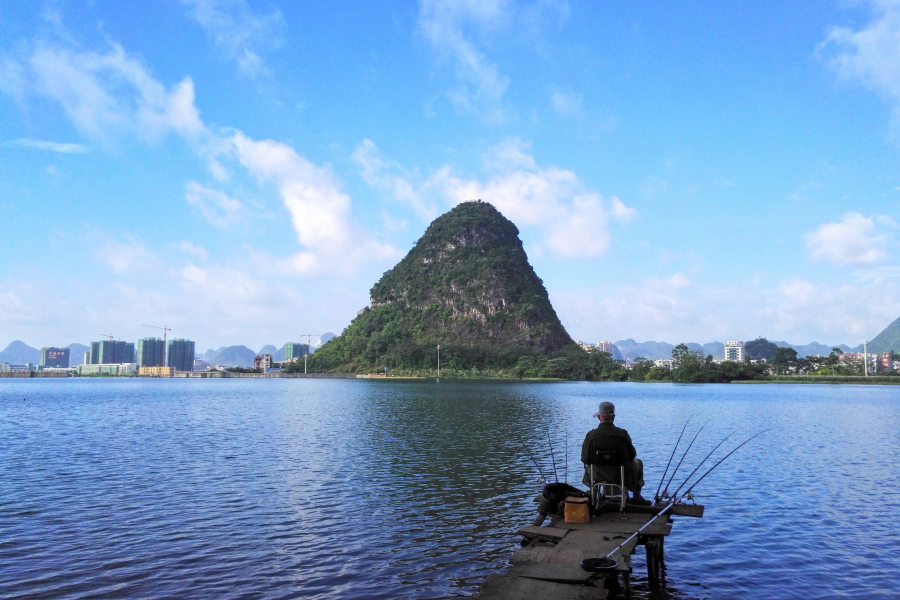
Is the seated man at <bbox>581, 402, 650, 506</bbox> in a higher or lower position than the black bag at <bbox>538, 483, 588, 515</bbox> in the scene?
higher

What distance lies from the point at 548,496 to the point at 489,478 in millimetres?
9790

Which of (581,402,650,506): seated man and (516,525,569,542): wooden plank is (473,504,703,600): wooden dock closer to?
(516,525,569,542): wooden plank

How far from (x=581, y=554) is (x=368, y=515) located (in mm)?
8008

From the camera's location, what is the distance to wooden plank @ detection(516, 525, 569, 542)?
9219 mm

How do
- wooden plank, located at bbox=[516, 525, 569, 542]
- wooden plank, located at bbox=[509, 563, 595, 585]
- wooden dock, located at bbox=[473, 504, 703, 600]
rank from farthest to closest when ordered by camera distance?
wooden plank, located at bbox=[516, 525, 569, 542] → wooden plank, located at bbox=[509, 563, 595, 585] → wooden dock, located at bbox=[473, 504, 703, 600]

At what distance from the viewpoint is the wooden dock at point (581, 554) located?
24.0 ft

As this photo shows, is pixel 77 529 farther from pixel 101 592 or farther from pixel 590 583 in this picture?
pixel 590 583

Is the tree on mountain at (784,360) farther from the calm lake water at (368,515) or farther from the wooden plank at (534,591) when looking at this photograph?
the wooden plank at (534,591)

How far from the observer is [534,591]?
7.26 meters

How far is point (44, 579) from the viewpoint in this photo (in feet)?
33.8

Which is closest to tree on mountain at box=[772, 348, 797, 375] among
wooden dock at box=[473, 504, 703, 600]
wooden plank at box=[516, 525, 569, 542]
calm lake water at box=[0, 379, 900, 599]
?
calm lake water at box=[0, 379, 900, 599]

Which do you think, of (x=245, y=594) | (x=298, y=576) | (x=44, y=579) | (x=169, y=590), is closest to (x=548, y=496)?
(x=298, y=576)

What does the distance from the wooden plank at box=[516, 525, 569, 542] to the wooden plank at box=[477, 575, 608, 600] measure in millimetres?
Answer: 1666

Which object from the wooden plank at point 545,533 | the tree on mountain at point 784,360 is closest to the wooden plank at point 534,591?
the wooden plank at point 545,533
